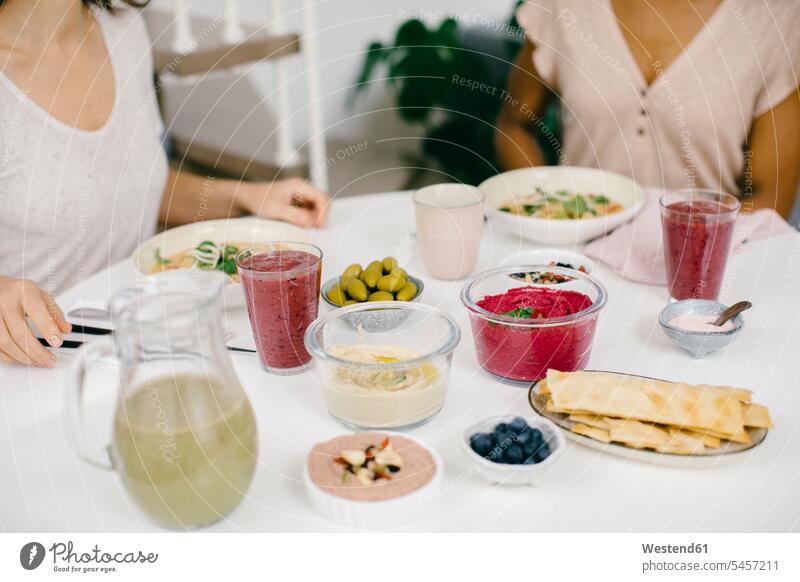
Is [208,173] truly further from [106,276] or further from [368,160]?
[106,276]

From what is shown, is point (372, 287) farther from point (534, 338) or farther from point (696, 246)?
point (696, 246)

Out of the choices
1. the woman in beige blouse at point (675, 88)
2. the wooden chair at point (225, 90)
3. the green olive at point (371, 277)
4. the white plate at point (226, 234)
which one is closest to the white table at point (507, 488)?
the green olive at point (371, 277)

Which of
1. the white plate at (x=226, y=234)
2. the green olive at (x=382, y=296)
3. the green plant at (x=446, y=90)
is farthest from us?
the green plant at (x=446, y=90)

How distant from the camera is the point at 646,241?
1.18m

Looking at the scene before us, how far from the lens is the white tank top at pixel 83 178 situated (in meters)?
1.34

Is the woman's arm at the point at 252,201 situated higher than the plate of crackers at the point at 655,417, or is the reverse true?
the plate of crackers at the point at 655,417

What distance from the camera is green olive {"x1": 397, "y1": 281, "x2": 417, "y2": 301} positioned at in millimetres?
980

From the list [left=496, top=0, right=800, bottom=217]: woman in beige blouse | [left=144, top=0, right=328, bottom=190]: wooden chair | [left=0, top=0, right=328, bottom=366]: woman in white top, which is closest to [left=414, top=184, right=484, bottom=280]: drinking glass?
[left=0, top=0, right=328, bottom=366]: woman in white top

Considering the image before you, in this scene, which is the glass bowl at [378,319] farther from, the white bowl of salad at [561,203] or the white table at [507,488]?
the white bowl of salad at [561,203]

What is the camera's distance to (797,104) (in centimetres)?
160

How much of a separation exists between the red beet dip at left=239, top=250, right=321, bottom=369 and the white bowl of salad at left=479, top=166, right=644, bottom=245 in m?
0.48

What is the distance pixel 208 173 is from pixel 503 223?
1763 mm
